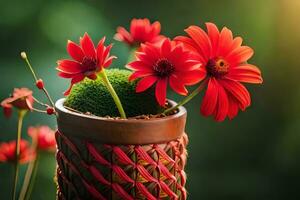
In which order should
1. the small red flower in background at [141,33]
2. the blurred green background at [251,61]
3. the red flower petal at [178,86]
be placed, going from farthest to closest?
the blurred green background at [251,61], the small red flower in background at [141,33], the red flower petal at [178,86]

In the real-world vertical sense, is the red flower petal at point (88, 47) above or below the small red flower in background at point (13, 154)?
above

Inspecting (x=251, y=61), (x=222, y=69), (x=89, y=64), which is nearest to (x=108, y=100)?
(x=89, y=64)

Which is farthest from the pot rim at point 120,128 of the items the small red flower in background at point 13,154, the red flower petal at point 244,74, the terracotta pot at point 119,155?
the small red flower in background at point 13,154

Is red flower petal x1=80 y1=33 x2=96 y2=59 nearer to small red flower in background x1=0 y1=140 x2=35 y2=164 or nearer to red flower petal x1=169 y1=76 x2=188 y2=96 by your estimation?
red flower petal x1=169 y1=76 x2=188 y2=96

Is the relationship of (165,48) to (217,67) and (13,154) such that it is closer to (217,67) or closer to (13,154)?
(217,67)

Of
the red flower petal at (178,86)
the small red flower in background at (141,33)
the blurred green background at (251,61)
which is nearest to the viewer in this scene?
the red flower petal at (178,86)

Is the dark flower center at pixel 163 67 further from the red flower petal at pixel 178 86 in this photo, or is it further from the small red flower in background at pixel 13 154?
the small red flower in background at pixel 13 154

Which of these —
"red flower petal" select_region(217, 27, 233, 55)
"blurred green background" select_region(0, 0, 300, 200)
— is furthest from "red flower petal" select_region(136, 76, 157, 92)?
"blurred green background" select_region(0, 0, 300, 200)

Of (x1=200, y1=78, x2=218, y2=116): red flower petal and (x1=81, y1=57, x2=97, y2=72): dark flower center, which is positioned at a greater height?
(x1=81, y1=57, x2=97, y2=72): dark flower center
